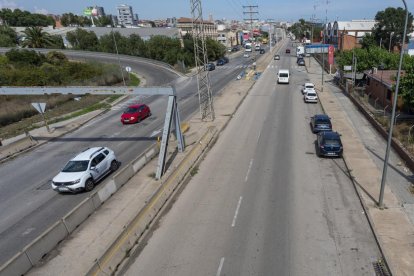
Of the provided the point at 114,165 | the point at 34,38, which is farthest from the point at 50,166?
the point at 34,38

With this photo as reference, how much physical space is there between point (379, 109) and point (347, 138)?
35.4ft

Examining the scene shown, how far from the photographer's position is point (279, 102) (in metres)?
41.2

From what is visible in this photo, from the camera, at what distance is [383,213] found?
15758 mm

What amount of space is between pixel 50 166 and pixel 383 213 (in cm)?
2158

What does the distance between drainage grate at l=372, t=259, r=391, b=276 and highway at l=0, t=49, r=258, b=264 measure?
14654mm

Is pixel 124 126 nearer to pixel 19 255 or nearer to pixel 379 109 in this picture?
pixel 19 255

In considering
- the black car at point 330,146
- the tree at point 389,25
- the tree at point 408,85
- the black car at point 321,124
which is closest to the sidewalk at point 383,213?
the black car at point 330,146

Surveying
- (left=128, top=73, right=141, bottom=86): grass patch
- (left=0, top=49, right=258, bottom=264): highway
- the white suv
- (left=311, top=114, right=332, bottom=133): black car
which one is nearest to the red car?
(left=0, top=49, right=258, bottom=264): highway

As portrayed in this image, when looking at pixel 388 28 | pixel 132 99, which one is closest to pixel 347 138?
pixel 132 99

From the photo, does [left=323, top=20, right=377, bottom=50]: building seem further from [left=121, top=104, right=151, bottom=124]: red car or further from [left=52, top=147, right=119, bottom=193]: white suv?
[left=52, top=147, right=119, bottom=193]: white suv

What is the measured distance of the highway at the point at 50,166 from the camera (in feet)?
54.2

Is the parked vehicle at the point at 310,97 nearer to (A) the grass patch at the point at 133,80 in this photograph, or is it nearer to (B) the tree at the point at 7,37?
(A) the grass patch at the point at 133,80

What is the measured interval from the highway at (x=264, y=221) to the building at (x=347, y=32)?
278ft

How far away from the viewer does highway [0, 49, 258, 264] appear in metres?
16.5
